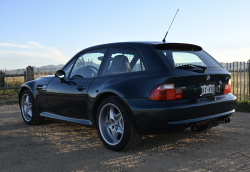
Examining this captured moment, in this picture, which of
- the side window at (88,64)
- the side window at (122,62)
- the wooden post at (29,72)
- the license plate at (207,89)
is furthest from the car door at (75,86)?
the wooden post at (29,72)

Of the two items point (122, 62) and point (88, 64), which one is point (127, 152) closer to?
point (122, 62)

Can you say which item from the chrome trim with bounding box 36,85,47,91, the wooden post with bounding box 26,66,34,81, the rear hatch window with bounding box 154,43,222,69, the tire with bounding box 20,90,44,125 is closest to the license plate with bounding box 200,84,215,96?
the rear hatch window with bounding box 154,43,222,69

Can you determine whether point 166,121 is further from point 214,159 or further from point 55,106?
point 55,106

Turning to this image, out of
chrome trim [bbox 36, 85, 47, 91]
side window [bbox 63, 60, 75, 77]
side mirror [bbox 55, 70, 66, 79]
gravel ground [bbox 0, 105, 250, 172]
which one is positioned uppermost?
side window [bbox 63, 60, 75, 77]

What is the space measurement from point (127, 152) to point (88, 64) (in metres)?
1.68

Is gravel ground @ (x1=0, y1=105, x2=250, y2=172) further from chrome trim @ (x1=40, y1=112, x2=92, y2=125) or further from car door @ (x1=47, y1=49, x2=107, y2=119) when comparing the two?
car door @ (x1=47, y1=49, x2=107, y2=119)

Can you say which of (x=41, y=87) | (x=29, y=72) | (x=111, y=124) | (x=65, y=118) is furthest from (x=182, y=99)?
(x=29, y=72)

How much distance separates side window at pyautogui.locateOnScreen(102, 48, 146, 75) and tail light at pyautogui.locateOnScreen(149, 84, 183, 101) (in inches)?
16.4

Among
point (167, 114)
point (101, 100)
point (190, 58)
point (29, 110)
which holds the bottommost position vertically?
point (29, 110)

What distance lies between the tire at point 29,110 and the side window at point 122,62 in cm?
231

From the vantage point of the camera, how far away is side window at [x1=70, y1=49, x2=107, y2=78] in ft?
14.4

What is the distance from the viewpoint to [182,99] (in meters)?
3.42

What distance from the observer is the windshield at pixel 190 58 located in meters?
3.63

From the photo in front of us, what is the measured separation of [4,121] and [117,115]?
13.0 ft
